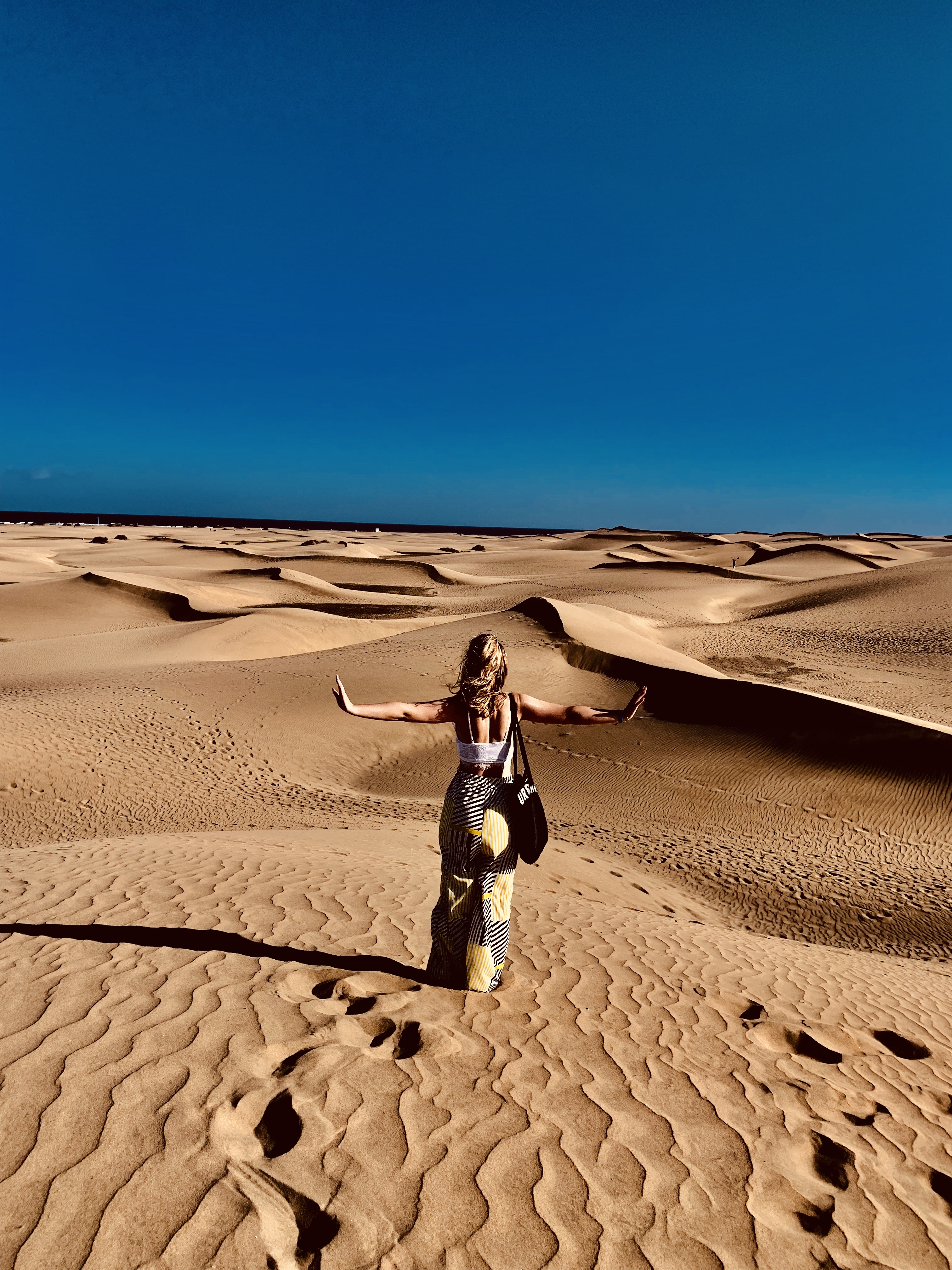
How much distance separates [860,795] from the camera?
9617 mm

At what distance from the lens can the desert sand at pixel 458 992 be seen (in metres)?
2.39

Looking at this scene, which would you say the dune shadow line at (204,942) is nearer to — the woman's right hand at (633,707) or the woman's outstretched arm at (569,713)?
the woman's outstretched arm at (569,713)

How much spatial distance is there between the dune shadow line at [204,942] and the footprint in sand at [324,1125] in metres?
0.43

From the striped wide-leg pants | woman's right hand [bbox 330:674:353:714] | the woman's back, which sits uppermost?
woman's right hand [bbox 330:674:353:714]

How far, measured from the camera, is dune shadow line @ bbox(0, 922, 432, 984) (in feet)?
13.6

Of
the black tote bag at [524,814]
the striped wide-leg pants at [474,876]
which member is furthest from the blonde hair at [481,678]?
the striped wide-leg pants at [474,876]

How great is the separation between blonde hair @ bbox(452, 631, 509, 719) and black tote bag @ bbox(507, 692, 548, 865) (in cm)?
11

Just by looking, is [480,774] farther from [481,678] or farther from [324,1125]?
[324,1125]

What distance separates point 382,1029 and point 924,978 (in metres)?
4.41

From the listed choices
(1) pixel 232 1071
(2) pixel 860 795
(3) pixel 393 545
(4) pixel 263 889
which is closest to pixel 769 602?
(2) pixel 860 795

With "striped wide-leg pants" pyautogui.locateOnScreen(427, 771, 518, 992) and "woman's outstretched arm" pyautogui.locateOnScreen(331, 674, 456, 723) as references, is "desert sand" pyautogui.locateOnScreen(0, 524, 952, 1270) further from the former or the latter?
"woman's outstretched arm" pyautogui.locateOnScreen(331, 674, 456, 723)

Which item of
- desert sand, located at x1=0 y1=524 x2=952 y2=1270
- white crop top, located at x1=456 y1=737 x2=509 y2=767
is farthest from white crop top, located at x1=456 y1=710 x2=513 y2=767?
desert sand, located at x1=0 y1=524 x2=952 y2=1270

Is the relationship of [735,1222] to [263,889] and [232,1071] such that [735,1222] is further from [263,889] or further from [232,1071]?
[263,889]

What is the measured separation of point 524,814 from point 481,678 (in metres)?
0.68
